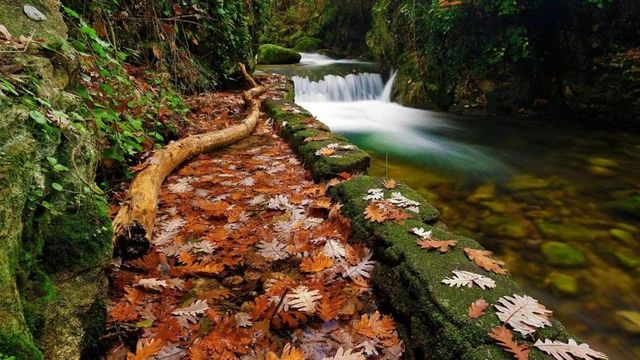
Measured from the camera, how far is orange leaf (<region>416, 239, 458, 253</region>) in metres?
1.99

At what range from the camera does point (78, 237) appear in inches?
61.9

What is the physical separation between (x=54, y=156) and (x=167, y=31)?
3.85 meters

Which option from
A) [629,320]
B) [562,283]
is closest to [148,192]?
[562,283]

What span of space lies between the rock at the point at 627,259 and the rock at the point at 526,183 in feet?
5.76

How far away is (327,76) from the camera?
1305 cm

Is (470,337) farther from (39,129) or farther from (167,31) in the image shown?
(167,31)

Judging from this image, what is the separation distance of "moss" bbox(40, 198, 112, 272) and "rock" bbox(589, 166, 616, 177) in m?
7.09

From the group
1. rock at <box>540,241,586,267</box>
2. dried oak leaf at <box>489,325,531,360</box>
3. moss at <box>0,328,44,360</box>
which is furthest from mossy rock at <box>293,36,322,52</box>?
moss at <box>0,328,44,360</box>

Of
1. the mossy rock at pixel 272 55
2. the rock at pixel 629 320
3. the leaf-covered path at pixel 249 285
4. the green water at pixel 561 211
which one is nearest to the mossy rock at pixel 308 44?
the mossy rock at pixel 272 55

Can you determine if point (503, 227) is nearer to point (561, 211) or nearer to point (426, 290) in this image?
point (561, 211)

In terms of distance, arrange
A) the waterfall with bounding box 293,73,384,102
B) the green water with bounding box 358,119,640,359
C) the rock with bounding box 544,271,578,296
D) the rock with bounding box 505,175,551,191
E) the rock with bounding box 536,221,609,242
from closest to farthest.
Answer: the green water with bounding box 358,119,640,359, the rock with bounding box 544,271,578,296, the rock with bounding box 536,221,609,242, the rock with bounding box 505,175,551,191, the waterfall with bounding box 293,73,384,102

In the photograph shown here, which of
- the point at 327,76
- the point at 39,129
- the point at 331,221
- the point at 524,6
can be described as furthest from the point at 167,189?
the point at 327,76

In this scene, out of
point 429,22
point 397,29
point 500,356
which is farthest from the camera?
point 397,29

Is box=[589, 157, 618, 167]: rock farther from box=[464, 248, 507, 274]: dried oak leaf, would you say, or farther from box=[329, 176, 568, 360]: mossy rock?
box=[464, 248, 507, 274]: dried oak leaf
